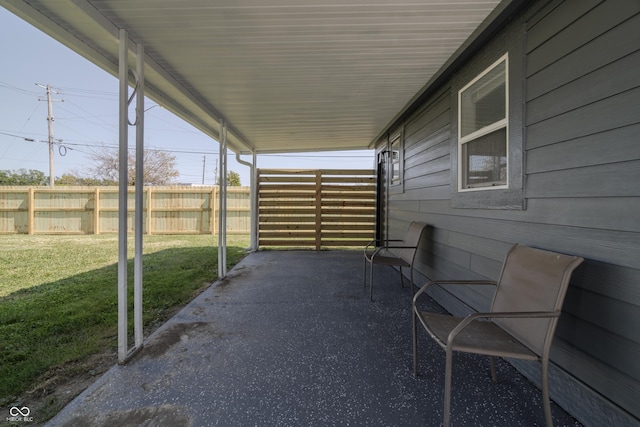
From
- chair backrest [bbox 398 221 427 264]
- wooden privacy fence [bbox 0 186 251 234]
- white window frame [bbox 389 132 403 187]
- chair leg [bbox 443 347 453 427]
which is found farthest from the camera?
wooden privacy fence [bbox 0 186 251 234]

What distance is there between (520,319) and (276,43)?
2258 mm

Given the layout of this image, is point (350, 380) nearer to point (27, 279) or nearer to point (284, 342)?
point (284, 342)

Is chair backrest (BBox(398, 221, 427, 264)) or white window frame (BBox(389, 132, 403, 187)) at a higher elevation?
white window frame (BBox(389, 132, 403, 187))

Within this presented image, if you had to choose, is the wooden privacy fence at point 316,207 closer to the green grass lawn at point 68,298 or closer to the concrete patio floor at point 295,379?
the green grass lawn at point 68,298

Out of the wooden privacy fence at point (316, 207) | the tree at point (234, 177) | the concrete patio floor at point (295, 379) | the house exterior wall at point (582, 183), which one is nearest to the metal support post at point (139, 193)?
the concrete patio floor at point (295, 379)

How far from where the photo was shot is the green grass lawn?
182 centimetres

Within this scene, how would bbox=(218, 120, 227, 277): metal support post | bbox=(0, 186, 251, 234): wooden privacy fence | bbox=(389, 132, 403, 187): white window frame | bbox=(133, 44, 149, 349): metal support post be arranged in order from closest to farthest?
bbox=(133, 44, 149, 349): metal support post → bbox=(218, 120, 227, 277): metal support post → bbox=(389, 132, 403, 187): white window frame → bbox=(0, 186, 251, 234): wooden privacy fence

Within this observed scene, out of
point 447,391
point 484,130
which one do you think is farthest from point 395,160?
point 447,391

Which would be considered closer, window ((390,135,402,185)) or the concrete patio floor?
the concrete patio floor

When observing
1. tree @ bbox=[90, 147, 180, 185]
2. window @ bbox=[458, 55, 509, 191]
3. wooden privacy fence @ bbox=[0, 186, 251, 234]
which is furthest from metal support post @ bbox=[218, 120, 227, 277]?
tree @ bbox=[90, 147, 180, 185]

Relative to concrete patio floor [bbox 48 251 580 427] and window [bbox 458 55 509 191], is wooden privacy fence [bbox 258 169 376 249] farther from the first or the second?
window [bbox 458 55 509 191]

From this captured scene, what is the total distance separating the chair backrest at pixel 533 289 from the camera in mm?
1193

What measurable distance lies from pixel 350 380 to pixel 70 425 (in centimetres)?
135

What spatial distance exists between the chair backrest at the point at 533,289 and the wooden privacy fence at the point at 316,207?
440cm
